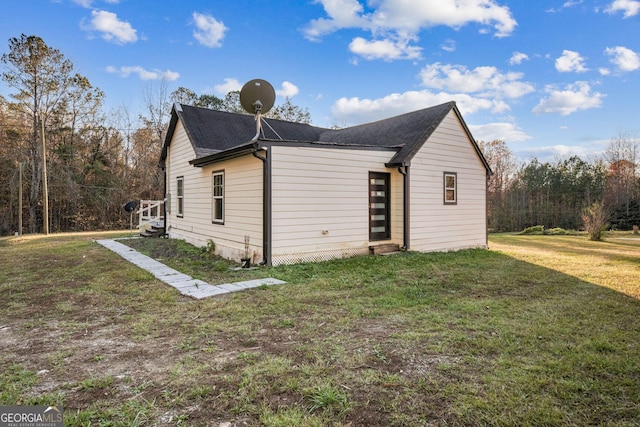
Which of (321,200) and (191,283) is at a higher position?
(321,200)

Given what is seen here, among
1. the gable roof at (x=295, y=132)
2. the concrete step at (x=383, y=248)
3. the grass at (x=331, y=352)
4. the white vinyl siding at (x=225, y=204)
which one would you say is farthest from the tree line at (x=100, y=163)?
the grass at (x=331, y=352)

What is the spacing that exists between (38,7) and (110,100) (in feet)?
36.1

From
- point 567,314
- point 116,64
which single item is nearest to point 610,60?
point 567,314

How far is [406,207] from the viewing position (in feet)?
29.1

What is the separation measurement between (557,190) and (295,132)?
83.7 ft

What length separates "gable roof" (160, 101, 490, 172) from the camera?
9195 millimetres

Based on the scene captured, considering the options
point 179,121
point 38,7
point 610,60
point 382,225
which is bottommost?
point 382,225

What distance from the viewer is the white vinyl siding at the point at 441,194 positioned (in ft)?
30.2

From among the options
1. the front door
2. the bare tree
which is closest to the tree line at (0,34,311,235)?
the bare tree

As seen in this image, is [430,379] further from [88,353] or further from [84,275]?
[84,275]

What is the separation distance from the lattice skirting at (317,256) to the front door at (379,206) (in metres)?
0.66

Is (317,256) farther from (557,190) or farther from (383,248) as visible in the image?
(557,190)

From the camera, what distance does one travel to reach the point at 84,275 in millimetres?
6625

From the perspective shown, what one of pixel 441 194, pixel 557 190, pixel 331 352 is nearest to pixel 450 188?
pixel 441 194
